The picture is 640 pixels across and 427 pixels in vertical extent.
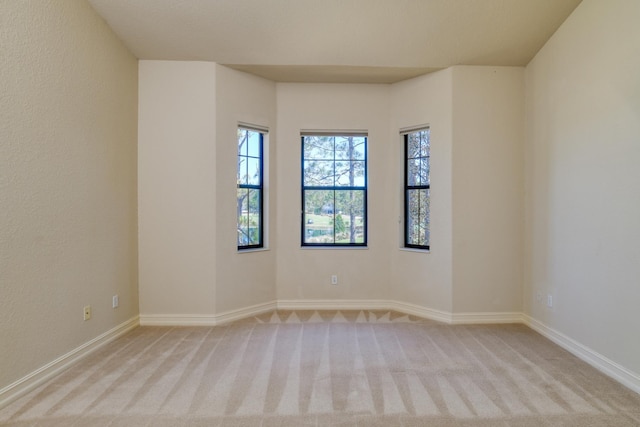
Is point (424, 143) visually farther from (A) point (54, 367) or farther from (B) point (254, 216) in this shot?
(A) point (54, 367)

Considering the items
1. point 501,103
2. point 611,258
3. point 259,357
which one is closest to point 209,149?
point 259,357

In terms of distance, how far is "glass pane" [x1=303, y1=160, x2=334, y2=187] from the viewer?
185 inches

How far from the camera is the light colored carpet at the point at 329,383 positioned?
86.2 inches

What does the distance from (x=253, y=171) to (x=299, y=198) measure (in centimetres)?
65

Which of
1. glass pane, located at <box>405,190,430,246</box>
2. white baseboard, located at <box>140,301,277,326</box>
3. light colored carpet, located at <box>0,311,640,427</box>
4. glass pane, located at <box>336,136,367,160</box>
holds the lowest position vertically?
light colored carpet, located at <box>0,311,640,427</box>

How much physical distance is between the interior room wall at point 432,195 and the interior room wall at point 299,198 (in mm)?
82

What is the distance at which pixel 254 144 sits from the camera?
4469 millimetres

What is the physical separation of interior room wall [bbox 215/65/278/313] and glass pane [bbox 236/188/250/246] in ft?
0.48

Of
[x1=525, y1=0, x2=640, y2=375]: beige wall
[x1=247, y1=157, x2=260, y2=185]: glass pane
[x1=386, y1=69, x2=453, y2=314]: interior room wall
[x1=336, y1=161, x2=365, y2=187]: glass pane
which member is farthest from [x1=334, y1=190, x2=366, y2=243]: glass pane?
[x1=525, y1=0, x2=640, y2=375]: beige wall

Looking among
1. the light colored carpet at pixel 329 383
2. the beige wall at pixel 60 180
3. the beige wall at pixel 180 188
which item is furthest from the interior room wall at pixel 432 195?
the beige wall at pixel 60 180

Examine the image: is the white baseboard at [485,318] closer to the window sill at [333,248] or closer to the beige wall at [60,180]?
the window sill at [333,248]

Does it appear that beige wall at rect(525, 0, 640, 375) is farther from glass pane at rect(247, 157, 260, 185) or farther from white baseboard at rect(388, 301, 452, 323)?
glass pane at rect(247, 157, 260, 185)

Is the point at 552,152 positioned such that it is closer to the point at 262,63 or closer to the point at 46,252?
the point at 262,63

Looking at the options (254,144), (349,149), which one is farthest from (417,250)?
(254,144)
